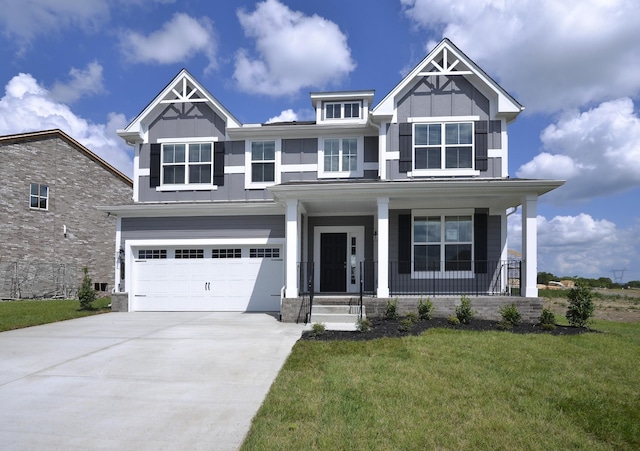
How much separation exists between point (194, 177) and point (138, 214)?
88.6 inches

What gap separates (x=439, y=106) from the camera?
13.3 meters

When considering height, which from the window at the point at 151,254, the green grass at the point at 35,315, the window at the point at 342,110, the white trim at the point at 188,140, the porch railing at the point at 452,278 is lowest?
the green grass at the point at 35,315

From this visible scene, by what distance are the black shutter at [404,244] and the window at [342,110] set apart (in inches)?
167

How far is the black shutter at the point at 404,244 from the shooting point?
43.0 feet

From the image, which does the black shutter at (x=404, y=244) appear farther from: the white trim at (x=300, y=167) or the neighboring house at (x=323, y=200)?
the white trim at (x=300, y=167)

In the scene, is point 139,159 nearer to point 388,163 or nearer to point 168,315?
point 168,315

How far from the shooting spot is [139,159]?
14844 mm

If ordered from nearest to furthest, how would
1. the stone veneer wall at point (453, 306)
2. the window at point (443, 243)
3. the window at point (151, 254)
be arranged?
the stone veneer wall at point (453, 306) < the window at point (443, 243) < the window at point (151, 254)

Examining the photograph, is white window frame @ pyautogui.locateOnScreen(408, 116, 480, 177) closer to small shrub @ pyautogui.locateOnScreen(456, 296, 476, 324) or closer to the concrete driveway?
small shrub @ pyautogui.locateOnScreen(456, 296, 476, 324)

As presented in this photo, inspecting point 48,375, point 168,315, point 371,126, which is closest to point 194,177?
point 168,315

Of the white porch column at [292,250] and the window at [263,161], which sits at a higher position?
the window at [263,161]

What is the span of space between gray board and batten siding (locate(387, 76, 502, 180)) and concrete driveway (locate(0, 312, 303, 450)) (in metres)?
6.79

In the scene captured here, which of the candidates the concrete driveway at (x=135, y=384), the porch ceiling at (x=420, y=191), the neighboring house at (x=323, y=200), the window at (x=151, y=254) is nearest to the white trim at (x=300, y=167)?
the neighboring house at (x=323, y=200)

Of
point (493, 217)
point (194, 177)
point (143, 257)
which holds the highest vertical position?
point (194, 177)
